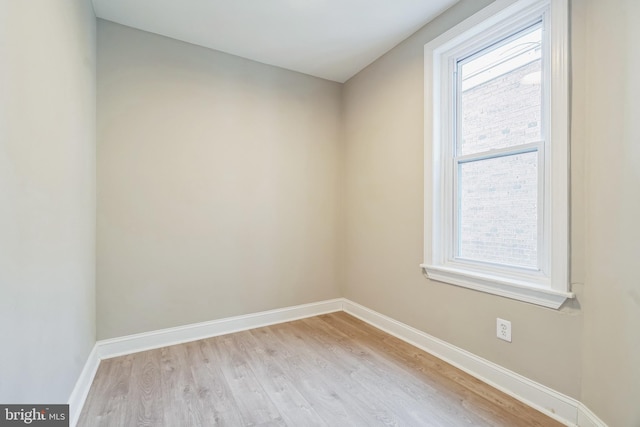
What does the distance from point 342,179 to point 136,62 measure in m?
2.11

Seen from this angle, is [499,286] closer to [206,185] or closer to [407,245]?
[407,245]

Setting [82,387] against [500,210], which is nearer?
[82,387]

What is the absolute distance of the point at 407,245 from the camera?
2.48 meters

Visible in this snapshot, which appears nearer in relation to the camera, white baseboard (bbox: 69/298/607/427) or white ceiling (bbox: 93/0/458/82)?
white baseboard (bbox: 69/298/607/427)

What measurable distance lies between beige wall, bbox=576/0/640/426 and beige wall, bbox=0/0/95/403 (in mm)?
2288

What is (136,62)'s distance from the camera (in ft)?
7.55

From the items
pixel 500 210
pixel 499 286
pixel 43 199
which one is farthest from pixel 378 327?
pixel 43 199

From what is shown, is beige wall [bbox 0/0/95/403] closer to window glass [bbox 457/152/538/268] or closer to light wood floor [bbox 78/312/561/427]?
light wood floor [bbox 78/312/561/427]

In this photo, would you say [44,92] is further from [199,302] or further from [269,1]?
[199,302]

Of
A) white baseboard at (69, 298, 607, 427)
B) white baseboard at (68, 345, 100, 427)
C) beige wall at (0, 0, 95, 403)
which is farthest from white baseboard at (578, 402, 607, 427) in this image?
white baseboard at (68, 345, 100, 427)

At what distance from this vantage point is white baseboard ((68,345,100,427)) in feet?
4.96

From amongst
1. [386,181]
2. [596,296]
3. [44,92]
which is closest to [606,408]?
[596,296]

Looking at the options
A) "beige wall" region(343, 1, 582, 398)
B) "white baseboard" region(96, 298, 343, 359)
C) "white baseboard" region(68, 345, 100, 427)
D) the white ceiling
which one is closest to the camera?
"white baseboard" region(68, 345, 100, 427)

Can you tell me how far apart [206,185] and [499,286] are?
233 centimetres
